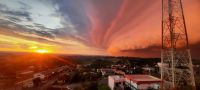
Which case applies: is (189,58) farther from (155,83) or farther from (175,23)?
(155,83)

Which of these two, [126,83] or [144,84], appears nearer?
[144,84]

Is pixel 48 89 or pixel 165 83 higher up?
pixel 165 83

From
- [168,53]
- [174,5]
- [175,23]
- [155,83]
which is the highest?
[174,5]

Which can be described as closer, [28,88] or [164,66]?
[164,66]

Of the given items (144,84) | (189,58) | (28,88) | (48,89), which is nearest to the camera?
(189,58)

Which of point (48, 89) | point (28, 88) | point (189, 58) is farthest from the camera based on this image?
point (28, 88)

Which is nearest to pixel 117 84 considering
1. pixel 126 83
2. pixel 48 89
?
pixel 126 83

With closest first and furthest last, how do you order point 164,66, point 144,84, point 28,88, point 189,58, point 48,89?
point 189,58, point 164,66, point 144,84, point 48,89, point 28,88

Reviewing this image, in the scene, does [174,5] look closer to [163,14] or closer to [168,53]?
[163,14]

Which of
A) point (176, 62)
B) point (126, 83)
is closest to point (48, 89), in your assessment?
point (126, 83)
